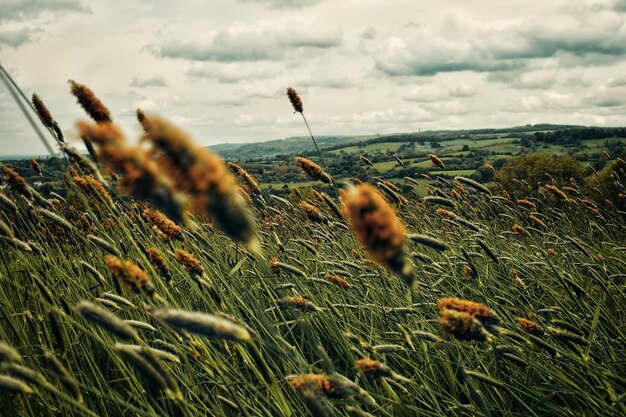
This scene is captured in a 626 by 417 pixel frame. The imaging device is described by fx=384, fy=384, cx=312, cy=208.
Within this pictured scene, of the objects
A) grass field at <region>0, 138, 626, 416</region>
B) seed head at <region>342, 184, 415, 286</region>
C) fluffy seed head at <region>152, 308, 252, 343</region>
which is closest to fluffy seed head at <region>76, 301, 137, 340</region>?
grass field at <region>0, 138, 626, 416</region>

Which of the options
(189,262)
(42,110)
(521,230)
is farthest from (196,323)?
(521,230)

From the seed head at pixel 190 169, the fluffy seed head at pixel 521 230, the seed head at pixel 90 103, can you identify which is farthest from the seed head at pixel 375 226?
the fluffy seed head at pixel 521 230

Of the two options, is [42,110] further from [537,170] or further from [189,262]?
[537,170]

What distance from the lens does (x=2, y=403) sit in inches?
101

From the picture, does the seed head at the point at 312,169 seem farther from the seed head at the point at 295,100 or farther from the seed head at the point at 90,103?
the seed head at the point at 90,103

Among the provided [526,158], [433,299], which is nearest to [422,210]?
[433,299]

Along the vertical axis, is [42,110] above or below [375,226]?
above

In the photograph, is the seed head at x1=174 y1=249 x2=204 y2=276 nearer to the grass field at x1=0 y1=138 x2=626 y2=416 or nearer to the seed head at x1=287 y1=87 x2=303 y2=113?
the grass field at x1=0 y1=138 x2=626 y2=416

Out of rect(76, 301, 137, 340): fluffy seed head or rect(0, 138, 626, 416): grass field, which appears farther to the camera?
rect(0, 138, 626, 416): grass field

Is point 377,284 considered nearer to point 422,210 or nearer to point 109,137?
point 422,210

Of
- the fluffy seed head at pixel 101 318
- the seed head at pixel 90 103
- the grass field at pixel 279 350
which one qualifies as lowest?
the grass field at pixel 279 350

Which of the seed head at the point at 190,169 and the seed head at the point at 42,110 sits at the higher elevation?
the seed head at the point at 42,110

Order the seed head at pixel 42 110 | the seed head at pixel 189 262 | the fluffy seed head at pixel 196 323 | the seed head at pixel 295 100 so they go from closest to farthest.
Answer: the fluffy seed head at pixel 196 323 < the seed head at pixel 189 262 < the seed head at pixel 42 110 < the seed head at pixel 295 100

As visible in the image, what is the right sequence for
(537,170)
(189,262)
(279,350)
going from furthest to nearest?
1. (537,170)
2. (279,350)
3. (189,262)
